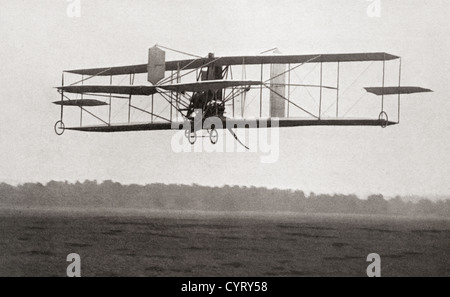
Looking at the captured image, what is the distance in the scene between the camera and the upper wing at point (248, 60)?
12.9 metres

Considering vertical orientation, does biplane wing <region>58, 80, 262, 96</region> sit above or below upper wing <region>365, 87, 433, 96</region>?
below

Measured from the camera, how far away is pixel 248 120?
13586 millimetres

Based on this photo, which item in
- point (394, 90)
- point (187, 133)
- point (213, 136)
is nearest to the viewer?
point (394, 90)

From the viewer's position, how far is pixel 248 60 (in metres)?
13.9

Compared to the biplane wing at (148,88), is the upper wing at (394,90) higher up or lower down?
higher up

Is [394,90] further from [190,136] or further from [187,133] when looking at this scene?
[187,133]

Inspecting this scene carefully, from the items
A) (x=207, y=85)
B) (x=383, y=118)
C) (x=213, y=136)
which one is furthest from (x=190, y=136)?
(x=383, y=118)

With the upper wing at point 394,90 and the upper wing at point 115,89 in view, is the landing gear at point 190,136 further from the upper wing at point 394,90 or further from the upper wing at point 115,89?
the upper wing at point 394,90

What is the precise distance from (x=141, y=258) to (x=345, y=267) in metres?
9.65

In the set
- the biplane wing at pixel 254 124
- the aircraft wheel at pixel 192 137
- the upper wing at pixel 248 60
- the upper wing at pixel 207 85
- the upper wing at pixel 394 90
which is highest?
the upper wing at pixel 248 60

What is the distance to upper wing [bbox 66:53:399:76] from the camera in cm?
1295

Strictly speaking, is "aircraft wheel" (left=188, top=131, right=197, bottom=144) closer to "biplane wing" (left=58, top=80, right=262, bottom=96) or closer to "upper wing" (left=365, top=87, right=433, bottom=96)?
"biplane wing" (left=58, top=80, right=262, bottom=96)
